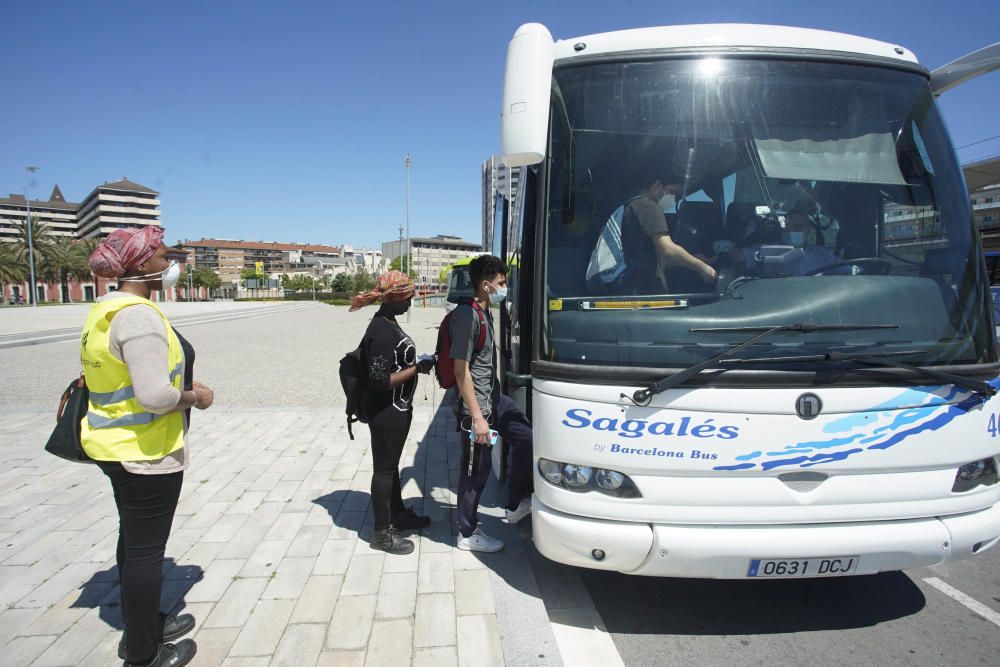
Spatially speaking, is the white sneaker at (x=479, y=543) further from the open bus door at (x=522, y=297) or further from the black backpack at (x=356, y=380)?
the black backpack at (x=356, y=380)

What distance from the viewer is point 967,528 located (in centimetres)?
266

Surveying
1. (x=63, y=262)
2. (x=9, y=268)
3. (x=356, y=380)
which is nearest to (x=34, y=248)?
(x=63, y=262)

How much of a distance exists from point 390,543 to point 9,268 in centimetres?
8270

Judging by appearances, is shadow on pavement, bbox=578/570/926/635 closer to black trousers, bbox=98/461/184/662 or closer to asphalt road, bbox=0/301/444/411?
black trousers, bbox=98/461/184/662

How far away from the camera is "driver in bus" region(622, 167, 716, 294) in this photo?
2.85 meters

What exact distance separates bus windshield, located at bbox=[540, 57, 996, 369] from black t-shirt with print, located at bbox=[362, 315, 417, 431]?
1057 millimetres

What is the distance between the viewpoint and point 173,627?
287 centimetres

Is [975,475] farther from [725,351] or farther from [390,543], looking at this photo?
[390,543]

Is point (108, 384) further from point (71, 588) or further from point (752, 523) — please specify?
point (752, 523)

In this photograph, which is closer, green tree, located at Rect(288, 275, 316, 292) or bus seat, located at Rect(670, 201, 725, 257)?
bus seat, located at Rect(670, 201, 725, 257)

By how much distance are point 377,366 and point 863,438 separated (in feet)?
8.36

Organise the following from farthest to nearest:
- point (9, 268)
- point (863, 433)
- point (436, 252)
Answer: point (436, 252) < point (9, 268) < point (863, 433)

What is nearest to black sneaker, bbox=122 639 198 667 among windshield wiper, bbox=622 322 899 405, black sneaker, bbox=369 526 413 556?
black sneaker, bbox=369 526 413 556

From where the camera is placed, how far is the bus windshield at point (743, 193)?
2.80 metres
